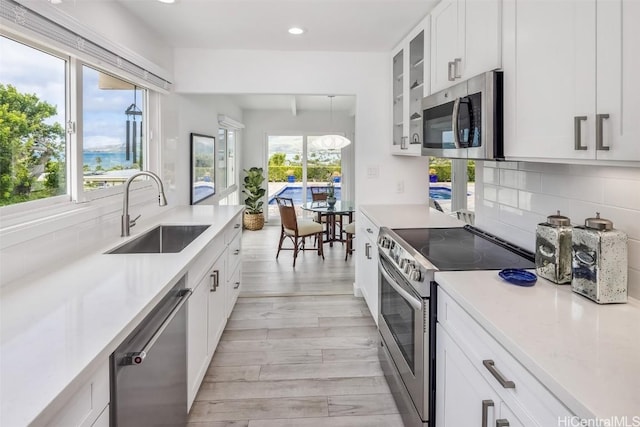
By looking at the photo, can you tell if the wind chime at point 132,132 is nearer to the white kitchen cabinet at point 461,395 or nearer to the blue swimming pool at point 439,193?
the white kitchen cabinet at point 461,395

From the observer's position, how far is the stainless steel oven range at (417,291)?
1723 millimetres

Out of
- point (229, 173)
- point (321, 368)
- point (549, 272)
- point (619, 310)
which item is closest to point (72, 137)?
point (321, 368)

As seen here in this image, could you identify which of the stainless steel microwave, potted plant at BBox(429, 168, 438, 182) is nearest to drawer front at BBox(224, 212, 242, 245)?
the stainless steel microwave

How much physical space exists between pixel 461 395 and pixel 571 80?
1.08 meters

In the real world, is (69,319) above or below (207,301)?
above

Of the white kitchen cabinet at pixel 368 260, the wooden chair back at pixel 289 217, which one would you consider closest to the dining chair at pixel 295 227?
the wooden chair back at pixel 289 217

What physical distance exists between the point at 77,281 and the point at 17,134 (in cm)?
74

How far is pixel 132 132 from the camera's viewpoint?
10.3 feet

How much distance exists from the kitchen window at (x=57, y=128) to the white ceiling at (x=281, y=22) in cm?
56

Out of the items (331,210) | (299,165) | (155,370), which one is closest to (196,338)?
(155,370)

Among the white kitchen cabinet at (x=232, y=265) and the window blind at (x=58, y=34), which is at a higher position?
the window blind at (x=58, y=34)

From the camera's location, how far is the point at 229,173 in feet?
24.3

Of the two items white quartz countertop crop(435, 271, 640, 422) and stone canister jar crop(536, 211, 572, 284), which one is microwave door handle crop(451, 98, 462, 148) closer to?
stone canister jar crop(536, 211, 572, 284)

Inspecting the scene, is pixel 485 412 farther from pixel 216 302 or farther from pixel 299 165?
pixel 299 165
